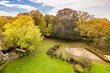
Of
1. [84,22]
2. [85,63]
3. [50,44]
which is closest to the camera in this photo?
[85,63]

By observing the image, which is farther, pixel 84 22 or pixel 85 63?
pixel 84 22

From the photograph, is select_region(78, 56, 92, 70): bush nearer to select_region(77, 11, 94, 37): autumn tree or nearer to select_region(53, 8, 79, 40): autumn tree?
select_region(53, 8, 79, 40): autumn tree

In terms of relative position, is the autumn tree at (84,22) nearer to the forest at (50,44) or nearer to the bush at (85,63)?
the forest at (50,44)

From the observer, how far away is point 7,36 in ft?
28.8

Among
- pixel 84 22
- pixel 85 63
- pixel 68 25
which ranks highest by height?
pixel 84 22

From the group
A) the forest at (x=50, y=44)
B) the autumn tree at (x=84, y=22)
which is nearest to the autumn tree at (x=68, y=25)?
the forest at (x=50, y=44)

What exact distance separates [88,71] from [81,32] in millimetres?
11548

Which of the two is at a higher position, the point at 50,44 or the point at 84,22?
the point at 84,22

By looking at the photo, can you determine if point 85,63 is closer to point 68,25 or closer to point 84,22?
point 68,25

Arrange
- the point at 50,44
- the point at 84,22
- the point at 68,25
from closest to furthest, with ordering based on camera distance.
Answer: the point at 50,44, the point at 68,25, the point at 84,22

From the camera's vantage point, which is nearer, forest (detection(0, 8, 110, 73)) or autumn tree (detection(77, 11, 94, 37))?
forest (detection(0, 8, 110, 73))

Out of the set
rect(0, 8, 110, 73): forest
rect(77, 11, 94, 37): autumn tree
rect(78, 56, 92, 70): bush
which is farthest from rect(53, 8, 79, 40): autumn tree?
rect(78, 56, 92, 70): bush

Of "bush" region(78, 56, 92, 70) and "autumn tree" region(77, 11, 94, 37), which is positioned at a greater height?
"autumn tree" region(77, 11, 94, 37)

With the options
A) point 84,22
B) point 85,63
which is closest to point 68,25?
point 84,22
